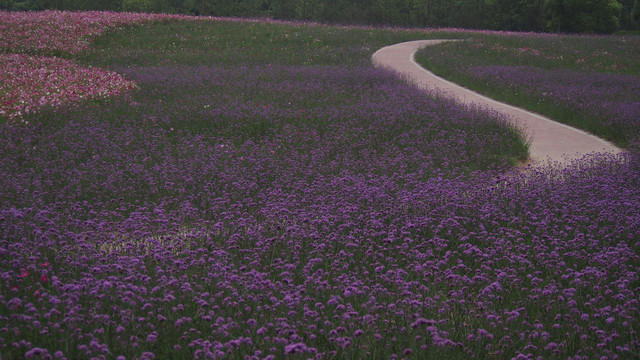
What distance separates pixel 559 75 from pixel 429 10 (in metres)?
39.8

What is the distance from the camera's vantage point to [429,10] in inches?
2179

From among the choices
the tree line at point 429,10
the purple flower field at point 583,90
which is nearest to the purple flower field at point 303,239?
the purple flower field at point 583,90

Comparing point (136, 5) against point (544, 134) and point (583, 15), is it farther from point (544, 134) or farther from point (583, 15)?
point (544, 134)

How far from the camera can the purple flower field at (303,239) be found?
338 cm

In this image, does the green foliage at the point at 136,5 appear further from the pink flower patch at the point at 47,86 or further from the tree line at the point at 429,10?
the pink flower patch at the point at 47,86

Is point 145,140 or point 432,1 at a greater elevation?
point 432,1

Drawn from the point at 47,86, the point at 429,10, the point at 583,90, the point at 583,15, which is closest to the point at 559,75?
the point at 583,90

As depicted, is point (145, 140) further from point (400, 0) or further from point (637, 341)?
point (400, 0)

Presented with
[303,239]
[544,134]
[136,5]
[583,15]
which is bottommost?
[544,134]

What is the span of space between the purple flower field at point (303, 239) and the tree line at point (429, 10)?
124ft

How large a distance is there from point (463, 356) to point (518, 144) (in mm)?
7500

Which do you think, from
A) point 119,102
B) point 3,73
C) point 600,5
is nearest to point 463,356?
point 119,102

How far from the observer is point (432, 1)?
2256 inches

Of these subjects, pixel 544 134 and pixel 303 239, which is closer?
pixel 303 239
